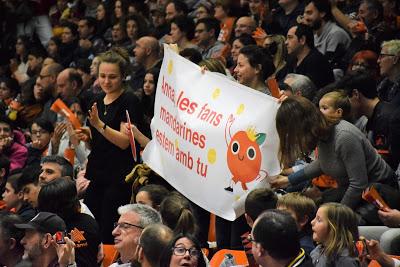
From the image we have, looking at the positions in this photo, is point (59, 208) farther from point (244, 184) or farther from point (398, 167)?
point (398, 167)

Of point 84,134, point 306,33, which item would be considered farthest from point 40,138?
point 306,33

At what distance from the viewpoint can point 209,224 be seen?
8055 millimetres

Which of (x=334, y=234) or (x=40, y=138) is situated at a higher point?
(x=334, y=234)

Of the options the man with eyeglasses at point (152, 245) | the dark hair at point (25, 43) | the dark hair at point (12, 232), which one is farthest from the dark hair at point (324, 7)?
the man with eyeglasses at point (152, 245)

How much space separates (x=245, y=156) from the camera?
280 inches

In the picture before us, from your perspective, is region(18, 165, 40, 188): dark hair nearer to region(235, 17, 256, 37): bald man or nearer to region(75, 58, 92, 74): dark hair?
region(235, 17, 256, 37): bald man

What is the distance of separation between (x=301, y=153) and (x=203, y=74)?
1056 millimetres

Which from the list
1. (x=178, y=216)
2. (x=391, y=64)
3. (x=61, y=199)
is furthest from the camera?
(x=391, y=64)

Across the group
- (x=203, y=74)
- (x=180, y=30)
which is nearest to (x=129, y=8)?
(x=180, y=30)

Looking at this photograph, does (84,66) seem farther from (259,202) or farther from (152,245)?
(152,245)

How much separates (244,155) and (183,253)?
1.67 metres

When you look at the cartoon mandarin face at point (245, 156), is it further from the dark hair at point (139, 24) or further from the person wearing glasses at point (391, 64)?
the dark hair at point (139, 24)

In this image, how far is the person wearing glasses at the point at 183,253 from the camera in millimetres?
5566

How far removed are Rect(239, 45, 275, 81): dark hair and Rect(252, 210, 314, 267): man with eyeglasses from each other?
242 cm
